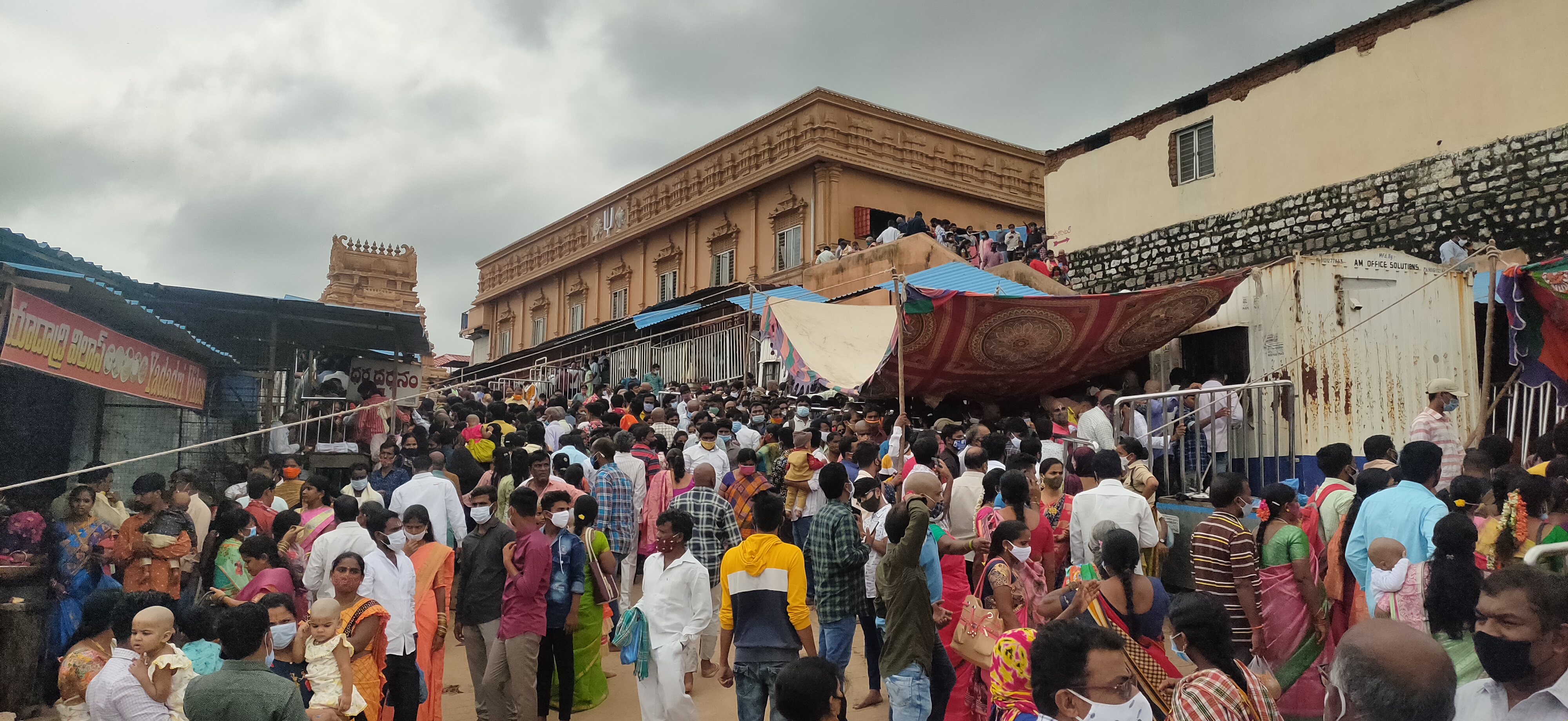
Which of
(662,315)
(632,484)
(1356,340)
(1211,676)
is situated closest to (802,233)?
(662,315)

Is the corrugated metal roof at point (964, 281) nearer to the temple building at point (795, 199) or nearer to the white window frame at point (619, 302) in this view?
the temple building at point (795, 199)

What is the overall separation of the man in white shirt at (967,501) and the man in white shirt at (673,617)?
5.65 feet

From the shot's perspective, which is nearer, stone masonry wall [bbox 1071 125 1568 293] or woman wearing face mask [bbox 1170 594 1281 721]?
woman wearing face mask [bbox 1170 594 1281 721]

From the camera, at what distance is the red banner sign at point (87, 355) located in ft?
21.8

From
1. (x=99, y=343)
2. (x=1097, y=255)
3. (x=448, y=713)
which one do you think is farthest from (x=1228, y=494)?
(x=1097, y=255)

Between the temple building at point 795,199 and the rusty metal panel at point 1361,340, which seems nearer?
the rusty metal panel at point 1361,340

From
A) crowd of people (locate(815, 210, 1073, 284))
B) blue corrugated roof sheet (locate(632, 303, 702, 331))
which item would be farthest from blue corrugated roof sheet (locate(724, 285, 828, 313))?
blue corrugated roof sheet (locate(632, 303, 702, 331))

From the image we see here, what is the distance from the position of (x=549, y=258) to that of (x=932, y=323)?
25.3 metres

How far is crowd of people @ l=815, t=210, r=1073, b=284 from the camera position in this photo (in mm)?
16656

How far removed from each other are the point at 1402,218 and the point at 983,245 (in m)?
7.28

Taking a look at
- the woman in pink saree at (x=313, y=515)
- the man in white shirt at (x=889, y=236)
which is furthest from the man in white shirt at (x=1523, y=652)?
the man in white shirt at (x=889, y=236)

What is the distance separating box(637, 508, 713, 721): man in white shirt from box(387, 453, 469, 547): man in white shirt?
179 centimetres

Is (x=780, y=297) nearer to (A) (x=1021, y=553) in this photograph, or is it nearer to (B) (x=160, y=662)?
(A) (x=1021, y=553)

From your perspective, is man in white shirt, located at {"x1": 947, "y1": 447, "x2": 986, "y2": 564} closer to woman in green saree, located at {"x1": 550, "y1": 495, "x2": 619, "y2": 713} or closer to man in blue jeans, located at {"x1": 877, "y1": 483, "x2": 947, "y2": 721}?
man in blue jeans, located at {"x1": 877, "y1": 483, "x2": 947, "y2": 721}
